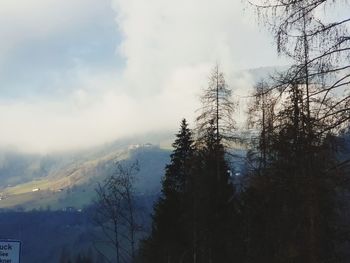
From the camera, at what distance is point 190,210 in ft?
127

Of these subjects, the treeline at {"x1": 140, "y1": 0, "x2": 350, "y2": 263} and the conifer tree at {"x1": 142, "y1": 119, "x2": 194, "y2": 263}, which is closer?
the treeline at {"x1": 140, "y1": 0, "x2": 350, "y2": 263}

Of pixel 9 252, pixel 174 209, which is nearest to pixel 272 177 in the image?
pixel 9 252

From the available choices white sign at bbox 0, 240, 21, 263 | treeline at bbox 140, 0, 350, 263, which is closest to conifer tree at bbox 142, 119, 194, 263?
treeline at bbox 140, 0, 350, 263

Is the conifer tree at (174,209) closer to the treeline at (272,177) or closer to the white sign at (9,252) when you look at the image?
the treeline at (272,177)

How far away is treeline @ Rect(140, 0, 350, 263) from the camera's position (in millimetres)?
9992

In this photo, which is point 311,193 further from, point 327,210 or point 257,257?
point 257,257

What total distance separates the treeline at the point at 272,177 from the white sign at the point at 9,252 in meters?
5.60

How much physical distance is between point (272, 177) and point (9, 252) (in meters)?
5.81

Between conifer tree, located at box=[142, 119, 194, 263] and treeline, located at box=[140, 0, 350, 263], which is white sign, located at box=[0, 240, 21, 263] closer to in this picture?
treeline, located at box=[140, 0, 350, 263]

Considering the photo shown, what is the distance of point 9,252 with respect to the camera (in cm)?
1245

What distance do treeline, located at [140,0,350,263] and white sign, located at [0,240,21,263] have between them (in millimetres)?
5604

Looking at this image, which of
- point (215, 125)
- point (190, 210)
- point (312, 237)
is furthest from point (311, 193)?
point (190, 210)

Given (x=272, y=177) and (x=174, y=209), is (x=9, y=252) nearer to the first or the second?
(x=272, y=177)

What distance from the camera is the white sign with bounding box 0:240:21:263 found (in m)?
12.4
